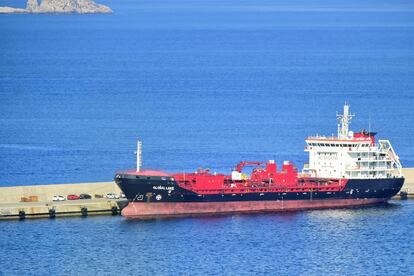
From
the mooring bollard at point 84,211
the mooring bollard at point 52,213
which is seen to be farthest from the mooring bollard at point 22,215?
the mooring bollard at point 84,211

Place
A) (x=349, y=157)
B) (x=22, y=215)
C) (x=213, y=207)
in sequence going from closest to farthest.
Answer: (x=22, y=215), (x=213, y=207), (x=349, y=157)

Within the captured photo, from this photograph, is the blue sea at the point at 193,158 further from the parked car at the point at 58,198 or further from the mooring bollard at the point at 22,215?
the parked car at the point at 58,198

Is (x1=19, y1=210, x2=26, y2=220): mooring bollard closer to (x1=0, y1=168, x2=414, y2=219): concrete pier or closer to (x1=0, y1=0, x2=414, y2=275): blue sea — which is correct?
(x1=0, y1=168, x2=414, y2=219): concrete pier

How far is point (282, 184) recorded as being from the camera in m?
106

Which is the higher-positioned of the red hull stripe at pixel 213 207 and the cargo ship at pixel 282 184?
the cargo ship at pixel 282 184

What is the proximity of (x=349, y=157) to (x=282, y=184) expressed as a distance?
6244 millimetres

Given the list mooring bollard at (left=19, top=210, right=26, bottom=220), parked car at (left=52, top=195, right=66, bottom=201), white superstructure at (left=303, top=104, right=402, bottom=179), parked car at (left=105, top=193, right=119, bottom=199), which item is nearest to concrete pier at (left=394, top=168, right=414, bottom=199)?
white superstructure at (left=303, top=104, right=402, bottom=179)

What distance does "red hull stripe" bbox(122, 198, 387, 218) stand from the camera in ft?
338

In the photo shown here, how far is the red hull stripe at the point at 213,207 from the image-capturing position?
103 m

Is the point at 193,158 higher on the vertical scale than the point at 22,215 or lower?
higher

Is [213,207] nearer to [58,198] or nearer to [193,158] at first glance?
[58,198]

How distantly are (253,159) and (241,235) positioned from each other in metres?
34.1

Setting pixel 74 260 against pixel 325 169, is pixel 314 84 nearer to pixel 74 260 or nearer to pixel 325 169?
pixel 325 169

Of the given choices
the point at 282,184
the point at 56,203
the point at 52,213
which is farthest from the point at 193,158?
the point at 52,213
